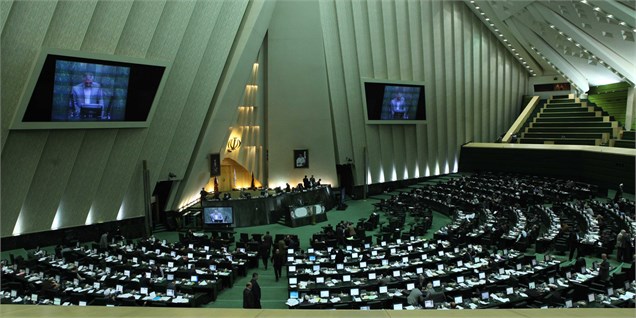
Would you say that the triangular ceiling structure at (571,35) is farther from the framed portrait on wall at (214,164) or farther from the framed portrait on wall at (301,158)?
the framed portrait on wall at (214,164)

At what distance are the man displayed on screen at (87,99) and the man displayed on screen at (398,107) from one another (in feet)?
58.3

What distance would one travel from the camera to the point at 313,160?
94.7ft

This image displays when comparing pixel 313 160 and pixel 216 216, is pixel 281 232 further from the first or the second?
pixel 313 160

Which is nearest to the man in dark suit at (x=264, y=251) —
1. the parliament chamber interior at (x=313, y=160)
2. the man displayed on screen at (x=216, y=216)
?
the parliament chamber interior at (x=313, y=160)

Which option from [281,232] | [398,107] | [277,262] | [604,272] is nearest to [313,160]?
[398,107]

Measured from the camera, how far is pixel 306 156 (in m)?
28.6

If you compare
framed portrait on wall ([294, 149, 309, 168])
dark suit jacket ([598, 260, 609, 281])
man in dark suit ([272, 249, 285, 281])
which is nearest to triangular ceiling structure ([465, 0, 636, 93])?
dark suit jacket ([598, 260, 609, 281])

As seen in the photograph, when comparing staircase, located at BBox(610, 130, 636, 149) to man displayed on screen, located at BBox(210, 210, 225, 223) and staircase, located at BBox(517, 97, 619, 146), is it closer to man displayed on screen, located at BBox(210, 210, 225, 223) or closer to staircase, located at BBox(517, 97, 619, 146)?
staircase, located at BBox(517, 97, 619, 146)

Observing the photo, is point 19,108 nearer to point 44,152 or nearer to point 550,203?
point 44,152

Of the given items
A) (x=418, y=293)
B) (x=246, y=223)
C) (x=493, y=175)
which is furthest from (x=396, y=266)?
(x=493, y=175)

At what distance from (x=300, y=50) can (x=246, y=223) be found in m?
10.2

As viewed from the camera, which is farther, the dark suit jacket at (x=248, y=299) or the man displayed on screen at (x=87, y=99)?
the man displayed on screen at (x=87, y=99)

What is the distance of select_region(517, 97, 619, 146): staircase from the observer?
3281cm

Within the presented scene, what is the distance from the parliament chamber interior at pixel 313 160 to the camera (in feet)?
39.3
